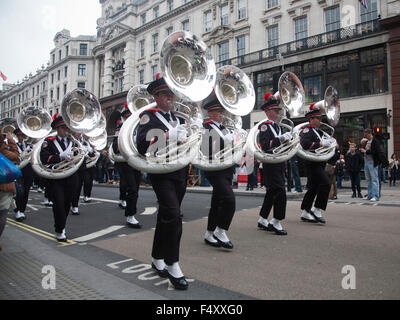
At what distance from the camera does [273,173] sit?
5383mm

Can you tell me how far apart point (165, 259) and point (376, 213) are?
5980mm

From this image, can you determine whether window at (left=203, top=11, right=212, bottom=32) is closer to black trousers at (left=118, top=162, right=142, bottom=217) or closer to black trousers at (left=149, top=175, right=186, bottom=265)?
black trousers at (left=118, top=162, right=142, bottom=217)

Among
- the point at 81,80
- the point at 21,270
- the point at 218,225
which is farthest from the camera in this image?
the point at 81,80

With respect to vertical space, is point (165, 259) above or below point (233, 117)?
below

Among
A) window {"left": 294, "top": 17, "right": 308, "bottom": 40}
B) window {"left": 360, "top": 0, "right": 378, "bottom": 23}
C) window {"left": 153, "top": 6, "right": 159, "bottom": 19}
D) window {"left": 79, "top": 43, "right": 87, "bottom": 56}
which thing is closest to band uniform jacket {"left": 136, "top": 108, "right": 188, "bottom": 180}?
window {"left": 360, "top": 0, "right": 378, "bottom": 23}

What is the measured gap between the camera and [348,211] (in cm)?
768

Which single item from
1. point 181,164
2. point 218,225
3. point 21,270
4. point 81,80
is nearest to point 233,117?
point 218,225

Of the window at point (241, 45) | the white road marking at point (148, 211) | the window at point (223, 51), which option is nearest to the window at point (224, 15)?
the window at point (223, 51)

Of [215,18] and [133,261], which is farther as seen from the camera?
[215,18]

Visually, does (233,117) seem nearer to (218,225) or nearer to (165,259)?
(218,225)

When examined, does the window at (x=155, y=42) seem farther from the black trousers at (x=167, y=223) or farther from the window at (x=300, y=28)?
the black trousers at (x=167, y=223)

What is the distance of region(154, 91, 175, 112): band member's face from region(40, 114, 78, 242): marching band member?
247cm

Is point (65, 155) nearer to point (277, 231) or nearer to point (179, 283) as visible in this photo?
point (179, 283)

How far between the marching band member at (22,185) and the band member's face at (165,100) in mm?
4377
